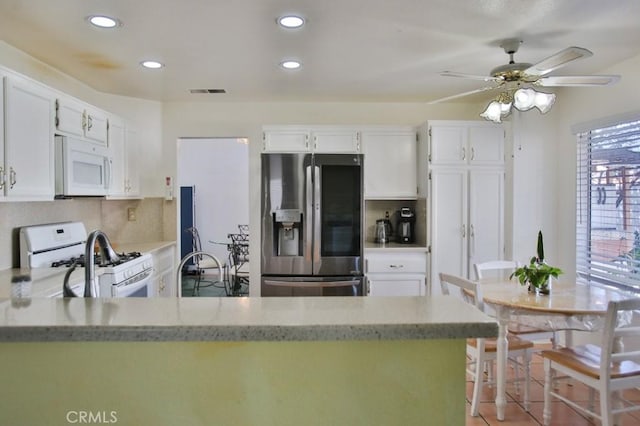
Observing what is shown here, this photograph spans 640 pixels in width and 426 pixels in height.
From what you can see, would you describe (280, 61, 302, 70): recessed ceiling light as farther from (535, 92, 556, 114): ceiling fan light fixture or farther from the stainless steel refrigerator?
(535, 92, 556, 114): ceiling fan light fixture

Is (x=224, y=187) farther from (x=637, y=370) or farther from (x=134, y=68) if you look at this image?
(x=637, y=370)

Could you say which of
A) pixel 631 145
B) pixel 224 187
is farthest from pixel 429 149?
pixel 224 187

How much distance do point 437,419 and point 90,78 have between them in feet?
12.0

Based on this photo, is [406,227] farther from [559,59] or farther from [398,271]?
[559,59]

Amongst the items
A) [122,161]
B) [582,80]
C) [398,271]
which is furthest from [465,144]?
[122,161]

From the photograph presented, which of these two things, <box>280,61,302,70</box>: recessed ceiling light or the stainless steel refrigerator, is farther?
the stainless steel refrigerator

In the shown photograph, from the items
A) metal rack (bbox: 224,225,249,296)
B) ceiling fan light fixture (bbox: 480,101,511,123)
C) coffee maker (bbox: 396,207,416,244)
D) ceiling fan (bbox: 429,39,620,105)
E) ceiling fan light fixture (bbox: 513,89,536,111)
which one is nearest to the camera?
ceiling fan (bbox: 429,39,620,105)

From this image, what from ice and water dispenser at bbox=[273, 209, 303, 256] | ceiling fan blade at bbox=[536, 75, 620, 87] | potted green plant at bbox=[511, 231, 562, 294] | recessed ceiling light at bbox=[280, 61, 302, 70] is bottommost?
potted green plant at bbox=[511, 231, 562, 294]

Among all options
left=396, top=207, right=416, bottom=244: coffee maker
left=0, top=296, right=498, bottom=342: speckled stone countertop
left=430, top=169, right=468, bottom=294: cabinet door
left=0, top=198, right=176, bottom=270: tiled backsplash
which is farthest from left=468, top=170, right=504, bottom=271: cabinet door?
left=0, top=296, right=498, bottom=342: speckled stone countertop

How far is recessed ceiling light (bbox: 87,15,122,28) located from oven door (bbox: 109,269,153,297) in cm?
159

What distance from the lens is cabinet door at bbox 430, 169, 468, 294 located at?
3.85 meters

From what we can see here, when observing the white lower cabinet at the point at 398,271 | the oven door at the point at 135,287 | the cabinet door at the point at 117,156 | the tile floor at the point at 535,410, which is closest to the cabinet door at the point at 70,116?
the cabinet door at the point at 117,156

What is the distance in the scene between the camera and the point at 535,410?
104 inches

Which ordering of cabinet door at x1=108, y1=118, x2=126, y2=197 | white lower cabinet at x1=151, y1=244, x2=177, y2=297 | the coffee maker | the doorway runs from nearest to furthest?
cabinet door at x1=108, y1=118, x2=126, y2=197 < white lower cabinet at x1=151, y1=244, x2=177, y2=297 < the coffee maker < the doorway
